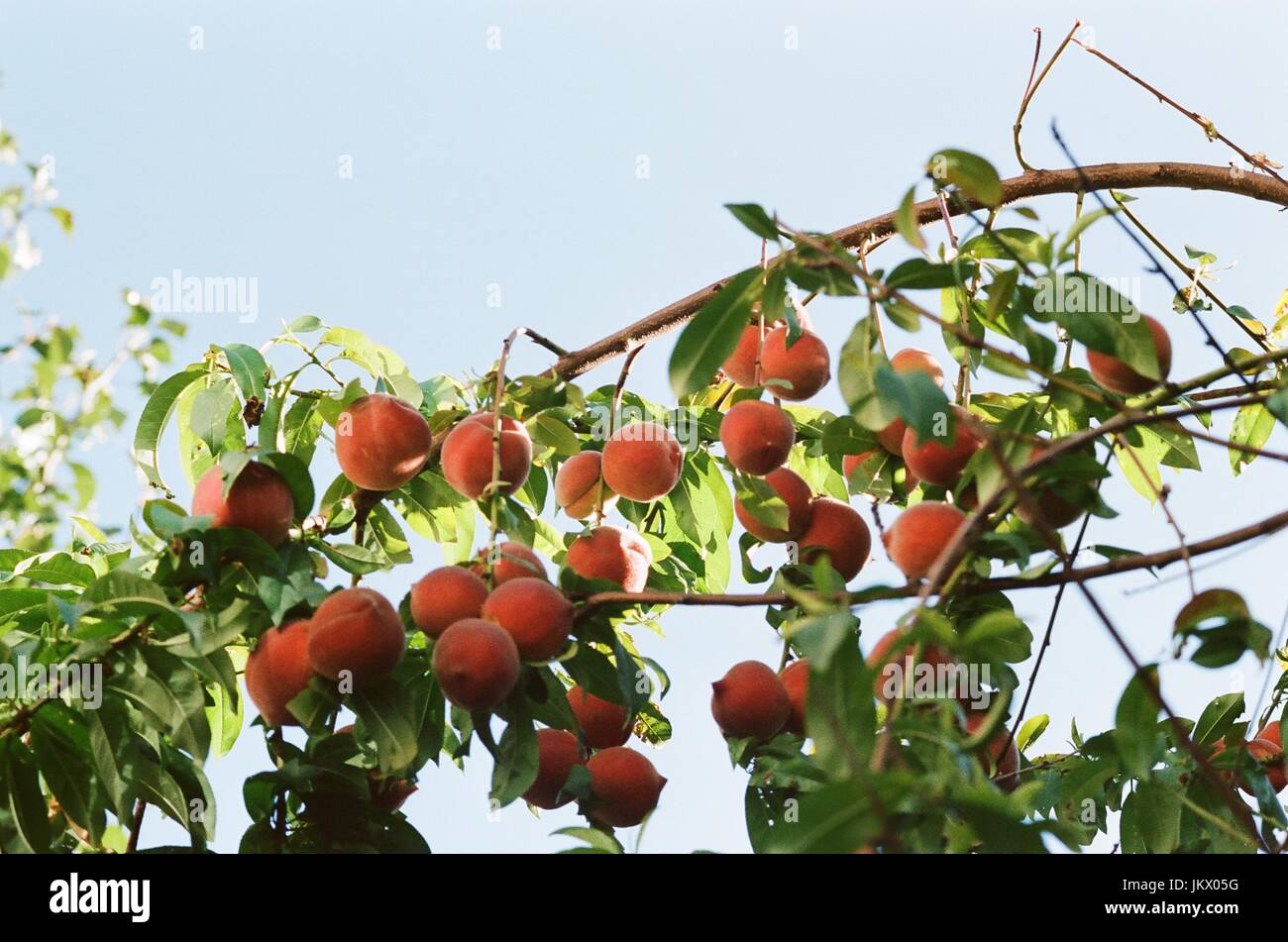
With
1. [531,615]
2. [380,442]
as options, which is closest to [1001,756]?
[531,615]

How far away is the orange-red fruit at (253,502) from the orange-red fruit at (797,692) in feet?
1.87

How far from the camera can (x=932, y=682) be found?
1271 millimetres

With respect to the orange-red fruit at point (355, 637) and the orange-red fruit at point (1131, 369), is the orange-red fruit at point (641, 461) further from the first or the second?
the orange-red fruit at point (1131, 369)

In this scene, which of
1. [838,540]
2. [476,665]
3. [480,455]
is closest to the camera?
[476,665]

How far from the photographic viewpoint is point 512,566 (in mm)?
1340

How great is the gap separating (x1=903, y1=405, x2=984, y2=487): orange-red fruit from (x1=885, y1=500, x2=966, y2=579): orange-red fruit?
0.15m

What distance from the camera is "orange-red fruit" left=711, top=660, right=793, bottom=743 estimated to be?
1356 mm

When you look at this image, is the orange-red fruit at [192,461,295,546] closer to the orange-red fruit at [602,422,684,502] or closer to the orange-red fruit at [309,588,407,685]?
the orange-red fruit at [309,588,407,685]

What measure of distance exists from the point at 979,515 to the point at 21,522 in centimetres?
618

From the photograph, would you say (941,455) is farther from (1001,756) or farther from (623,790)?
(623,790)

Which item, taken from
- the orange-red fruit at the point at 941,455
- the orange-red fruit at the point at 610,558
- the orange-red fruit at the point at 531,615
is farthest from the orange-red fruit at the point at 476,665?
the orange-red fruit at the point at 941,455

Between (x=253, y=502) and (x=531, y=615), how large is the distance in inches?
14.0
